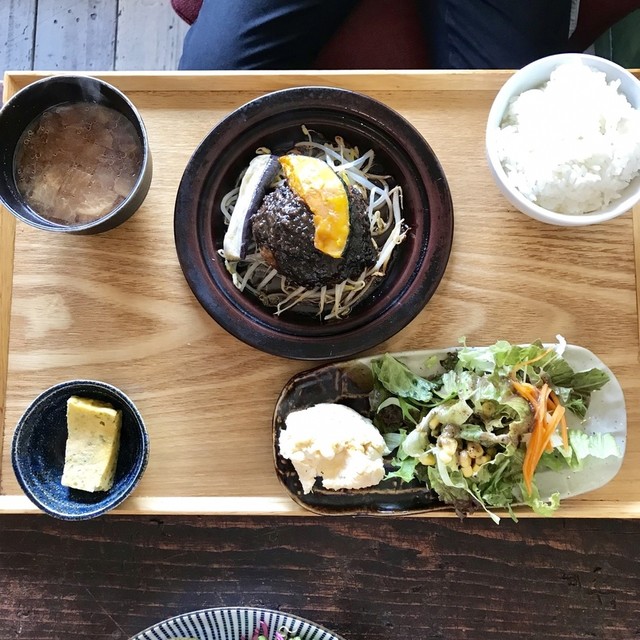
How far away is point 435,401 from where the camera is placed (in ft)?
5.23

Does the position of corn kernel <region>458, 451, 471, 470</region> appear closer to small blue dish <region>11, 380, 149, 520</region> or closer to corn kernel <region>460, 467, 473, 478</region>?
corn kernel <region>460, 467, 473, 478</region>

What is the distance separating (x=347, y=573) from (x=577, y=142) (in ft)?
3.97

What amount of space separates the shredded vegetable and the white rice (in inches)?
11.8

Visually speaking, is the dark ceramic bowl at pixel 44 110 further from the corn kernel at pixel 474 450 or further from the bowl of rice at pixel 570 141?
the corn kernel at pixel 474 450

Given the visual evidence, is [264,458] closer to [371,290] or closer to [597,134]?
[371,290]

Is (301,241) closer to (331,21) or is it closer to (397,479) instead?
(397,479)

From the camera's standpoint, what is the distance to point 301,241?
1.43 m

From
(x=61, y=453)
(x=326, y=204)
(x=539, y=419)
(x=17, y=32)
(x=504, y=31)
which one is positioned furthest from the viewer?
(x=17, y=32)

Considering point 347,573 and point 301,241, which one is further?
point 347,573

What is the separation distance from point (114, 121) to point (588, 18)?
4.05ft

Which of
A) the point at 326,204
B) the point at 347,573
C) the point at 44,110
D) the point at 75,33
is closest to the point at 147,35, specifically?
the point at 75,33

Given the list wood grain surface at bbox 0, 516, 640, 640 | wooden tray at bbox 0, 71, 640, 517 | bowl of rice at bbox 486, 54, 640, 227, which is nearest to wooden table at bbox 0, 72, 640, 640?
wooden tray at bbox 0, 71, 640, 517

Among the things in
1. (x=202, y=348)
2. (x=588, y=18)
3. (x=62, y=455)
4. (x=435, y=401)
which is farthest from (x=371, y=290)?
(x=588, y=18)

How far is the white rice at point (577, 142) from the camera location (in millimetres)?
1466
